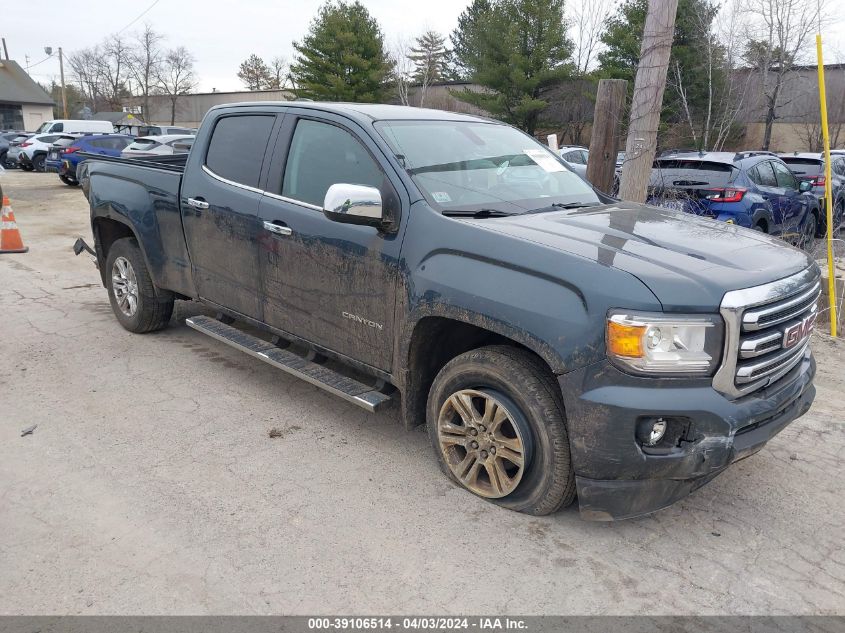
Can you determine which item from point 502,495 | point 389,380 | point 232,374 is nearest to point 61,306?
point 232,374

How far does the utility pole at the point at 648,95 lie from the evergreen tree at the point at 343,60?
31773 mm

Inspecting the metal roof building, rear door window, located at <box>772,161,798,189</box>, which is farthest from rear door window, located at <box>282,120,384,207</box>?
the metal roof building

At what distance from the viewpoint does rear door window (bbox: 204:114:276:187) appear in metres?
4.40

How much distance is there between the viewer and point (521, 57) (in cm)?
3094

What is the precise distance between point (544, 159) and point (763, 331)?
1961 millimetres

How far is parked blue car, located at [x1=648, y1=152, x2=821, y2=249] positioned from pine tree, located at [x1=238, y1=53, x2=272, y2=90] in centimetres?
6727

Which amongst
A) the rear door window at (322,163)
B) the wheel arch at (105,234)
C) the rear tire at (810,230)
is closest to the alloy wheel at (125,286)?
the wheel arch at (105,234)

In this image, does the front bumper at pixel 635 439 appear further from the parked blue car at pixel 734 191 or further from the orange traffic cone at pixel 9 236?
the orange traffic cone at pixel 9 236

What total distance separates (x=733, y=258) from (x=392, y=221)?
1642 millimetres

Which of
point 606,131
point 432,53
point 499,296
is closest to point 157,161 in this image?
point 606,131

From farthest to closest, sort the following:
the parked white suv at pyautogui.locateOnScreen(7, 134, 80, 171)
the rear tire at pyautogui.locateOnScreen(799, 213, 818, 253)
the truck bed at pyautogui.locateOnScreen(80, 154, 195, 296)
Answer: the parked white suv at pyautogui.locateOnScreen(7, 134, 80, 171)
the rear tire at pyautogui.locateOnScreen(799, 213, 818, 253)
the truck bed at pyautogui.locateOnScreen(80, 154, 195, 296)

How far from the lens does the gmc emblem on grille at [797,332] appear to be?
9.96 feet

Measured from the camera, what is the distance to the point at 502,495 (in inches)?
128

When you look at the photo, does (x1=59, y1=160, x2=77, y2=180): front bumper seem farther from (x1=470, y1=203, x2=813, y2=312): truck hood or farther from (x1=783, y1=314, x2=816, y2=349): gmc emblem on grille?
(x1=783, y1=314, x2=816, y2=349): gmc emblem on grille
